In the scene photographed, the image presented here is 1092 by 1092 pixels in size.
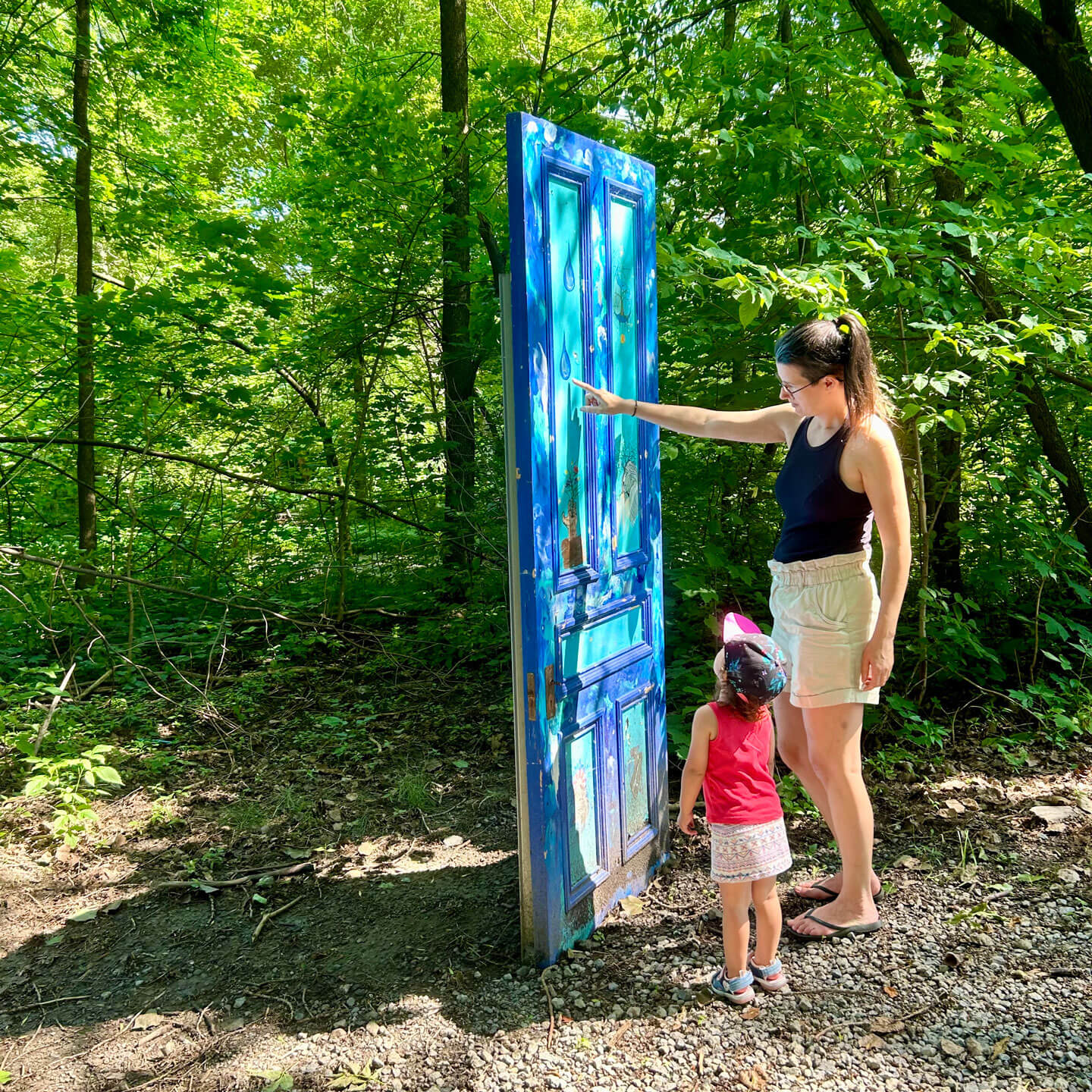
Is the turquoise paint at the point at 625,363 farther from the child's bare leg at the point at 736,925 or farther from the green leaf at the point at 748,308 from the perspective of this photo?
the child's bare leg at the point at 736,925

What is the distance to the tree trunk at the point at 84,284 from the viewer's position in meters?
5.54

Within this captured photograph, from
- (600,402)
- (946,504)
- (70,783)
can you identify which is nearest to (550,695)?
(600,402)

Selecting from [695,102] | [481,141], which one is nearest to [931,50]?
[695,102]

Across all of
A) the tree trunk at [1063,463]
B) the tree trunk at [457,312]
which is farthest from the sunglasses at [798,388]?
the tree trunk at [457,312]

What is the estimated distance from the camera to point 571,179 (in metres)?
2.65

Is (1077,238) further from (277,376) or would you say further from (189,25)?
Answer: (189,25)

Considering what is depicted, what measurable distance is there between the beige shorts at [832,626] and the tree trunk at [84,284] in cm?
471

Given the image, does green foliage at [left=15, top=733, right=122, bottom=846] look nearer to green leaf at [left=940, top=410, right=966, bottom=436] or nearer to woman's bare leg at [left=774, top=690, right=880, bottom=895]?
woman's bare leg at [left=774, top=690, right=880, bottom=895]

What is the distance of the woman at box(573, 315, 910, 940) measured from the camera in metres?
2.49

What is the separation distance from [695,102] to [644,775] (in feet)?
12.5

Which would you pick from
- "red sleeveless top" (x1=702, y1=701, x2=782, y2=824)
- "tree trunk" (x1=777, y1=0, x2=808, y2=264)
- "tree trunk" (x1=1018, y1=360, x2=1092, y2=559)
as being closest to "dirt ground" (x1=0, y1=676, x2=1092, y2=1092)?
"red sleeveless top" (x1=702, y1=701, x2=782, y2=824)

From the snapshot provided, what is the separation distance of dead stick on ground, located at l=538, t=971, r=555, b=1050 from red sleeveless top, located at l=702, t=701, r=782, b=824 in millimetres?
759

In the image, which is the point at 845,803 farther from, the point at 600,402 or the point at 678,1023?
the point at 600,402

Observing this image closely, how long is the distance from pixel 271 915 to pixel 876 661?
2381mm
